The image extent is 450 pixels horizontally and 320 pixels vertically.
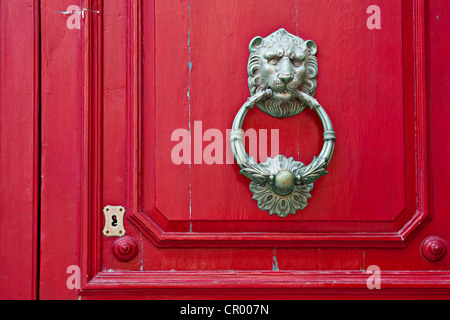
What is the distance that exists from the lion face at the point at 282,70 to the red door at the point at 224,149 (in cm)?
2

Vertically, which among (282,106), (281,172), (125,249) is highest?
(282,106)

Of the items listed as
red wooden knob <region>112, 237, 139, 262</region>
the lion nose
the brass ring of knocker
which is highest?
the lion nose

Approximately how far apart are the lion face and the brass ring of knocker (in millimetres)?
17

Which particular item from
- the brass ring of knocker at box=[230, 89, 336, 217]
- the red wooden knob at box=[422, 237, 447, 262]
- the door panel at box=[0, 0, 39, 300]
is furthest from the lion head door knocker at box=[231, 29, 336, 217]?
the door panel at box=[0, 0, 39, 300]

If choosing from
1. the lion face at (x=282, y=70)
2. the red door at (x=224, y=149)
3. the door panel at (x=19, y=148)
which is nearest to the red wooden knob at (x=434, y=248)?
the red door at (x=224, y=149)

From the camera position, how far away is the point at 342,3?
2.73 ft

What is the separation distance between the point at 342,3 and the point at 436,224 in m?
0.43

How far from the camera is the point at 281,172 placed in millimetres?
778

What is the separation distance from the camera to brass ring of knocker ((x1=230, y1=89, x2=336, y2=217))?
78 cm

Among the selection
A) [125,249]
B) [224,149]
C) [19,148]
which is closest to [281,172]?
[224,149]

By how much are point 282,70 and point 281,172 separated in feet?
0.58

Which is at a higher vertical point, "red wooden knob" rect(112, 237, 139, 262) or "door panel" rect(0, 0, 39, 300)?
"door panel" rect(0, 0, 39, 300)

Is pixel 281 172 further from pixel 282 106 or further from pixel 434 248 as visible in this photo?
pixel 434 248

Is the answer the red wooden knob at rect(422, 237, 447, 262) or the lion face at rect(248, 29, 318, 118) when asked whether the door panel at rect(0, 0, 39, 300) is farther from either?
the red wooden knob at rect(422, 237, 447, 262)
